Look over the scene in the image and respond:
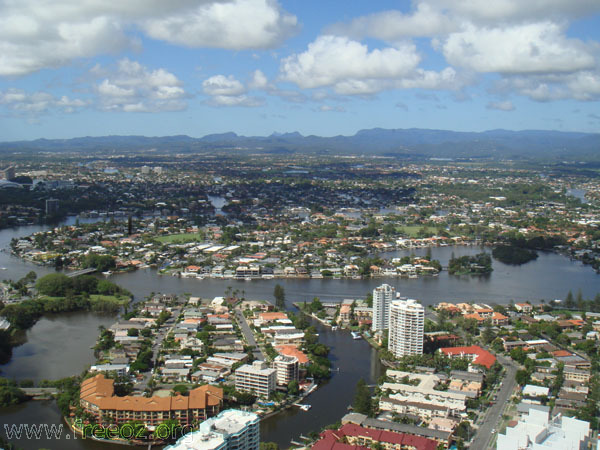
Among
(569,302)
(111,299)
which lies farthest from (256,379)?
(569,302)

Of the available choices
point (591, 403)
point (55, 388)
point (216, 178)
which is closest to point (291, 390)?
point (55, 388)

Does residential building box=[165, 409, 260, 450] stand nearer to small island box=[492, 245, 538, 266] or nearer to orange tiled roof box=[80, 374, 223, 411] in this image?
orange tiled roof box=[80, 374, 223, 411]

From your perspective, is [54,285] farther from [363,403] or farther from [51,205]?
[51,205]

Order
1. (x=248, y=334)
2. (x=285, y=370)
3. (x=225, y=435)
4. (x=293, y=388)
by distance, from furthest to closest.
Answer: (x=248, y=334) < (x=285, y=370) < (x=293, y=388) < (x=225, y=435)

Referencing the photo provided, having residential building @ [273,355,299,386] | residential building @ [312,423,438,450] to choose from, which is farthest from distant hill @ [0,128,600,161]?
residential building @ [312,423,438,450]

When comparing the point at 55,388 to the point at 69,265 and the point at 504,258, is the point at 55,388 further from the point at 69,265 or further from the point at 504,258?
the point at 504,258
